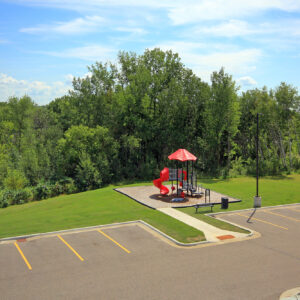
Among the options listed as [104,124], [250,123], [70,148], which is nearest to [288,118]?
[250,123]

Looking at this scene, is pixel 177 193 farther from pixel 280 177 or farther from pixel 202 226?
pixel 280 177

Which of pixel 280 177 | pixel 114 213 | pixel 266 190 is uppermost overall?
pixel 280 177

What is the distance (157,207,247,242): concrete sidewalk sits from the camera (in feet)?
58.7

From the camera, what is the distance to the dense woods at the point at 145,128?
42.9m

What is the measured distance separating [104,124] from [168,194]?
24.0m

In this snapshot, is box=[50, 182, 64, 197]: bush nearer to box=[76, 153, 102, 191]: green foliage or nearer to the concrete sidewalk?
box=[76, 153, 102, 191]: green foliage

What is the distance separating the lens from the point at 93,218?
21781 mm

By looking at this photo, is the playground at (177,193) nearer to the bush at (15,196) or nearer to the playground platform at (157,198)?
the playground platform at (157,198)

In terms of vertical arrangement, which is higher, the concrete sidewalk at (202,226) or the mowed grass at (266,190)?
the mowed grass at (266,190)

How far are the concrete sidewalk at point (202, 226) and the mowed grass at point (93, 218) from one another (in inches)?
19.6

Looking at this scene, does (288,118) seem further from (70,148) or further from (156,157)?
(70,148)

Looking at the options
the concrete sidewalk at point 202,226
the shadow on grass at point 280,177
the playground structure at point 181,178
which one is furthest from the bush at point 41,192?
the shadow on grass at point 280,177

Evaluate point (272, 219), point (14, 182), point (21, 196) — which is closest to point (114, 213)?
point (272, 219)

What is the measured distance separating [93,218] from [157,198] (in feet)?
23.6
